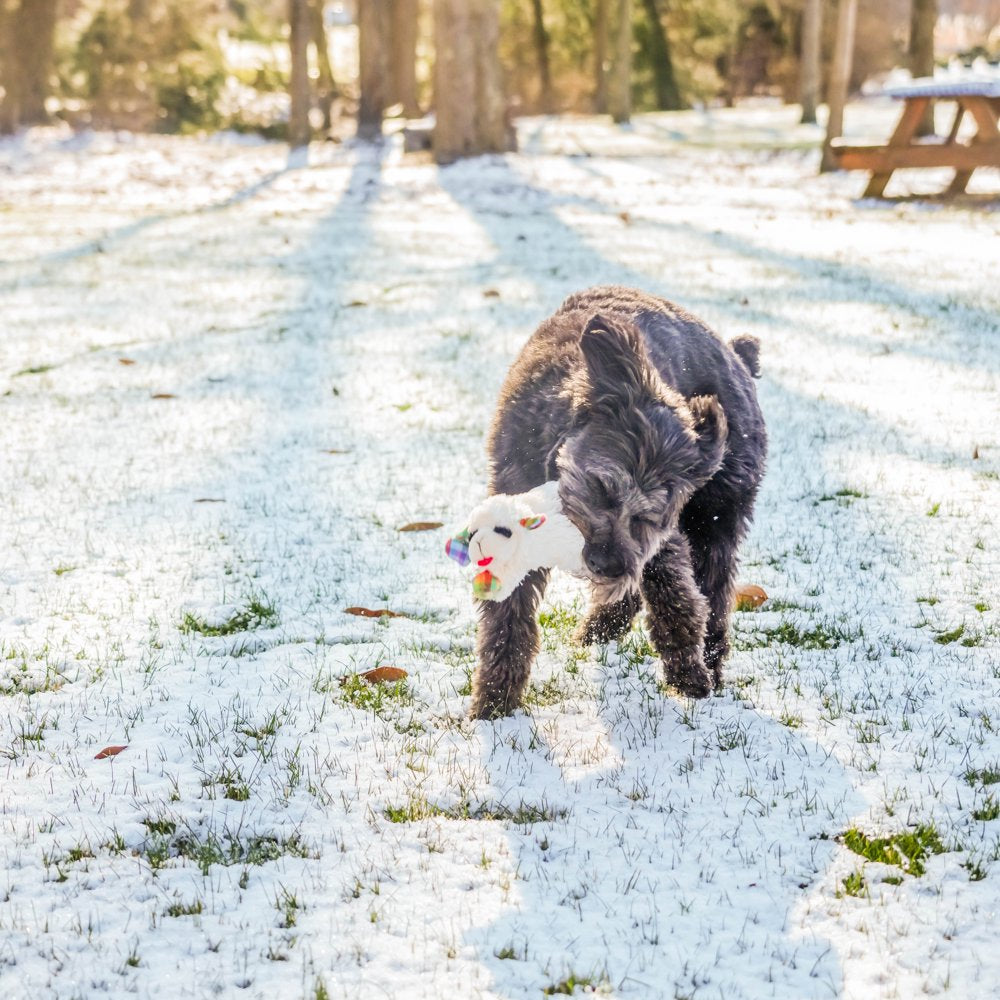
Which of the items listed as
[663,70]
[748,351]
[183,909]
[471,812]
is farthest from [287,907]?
[663,70]

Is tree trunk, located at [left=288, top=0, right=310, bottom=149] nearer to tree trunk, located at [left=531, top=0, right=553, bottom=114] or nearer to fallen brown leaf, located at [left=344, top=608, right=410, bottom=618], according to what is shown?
tree trunk, located at [left=531, top=0, right=553, bottom=114]

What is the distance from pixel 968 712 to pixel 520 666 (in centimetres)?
163

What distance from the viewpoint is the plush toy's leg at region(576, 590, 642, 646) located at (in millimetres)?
4934

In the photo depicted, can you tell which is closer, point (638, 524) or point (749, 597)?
point (638, 524)

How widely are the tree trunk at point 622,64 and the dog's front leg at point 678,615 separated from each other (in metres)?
31.8

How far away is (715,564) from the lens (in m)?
4.59

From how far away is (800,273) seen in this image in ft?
42.2

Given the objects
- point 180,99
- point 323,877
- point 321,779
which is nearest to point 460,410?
point 321,779

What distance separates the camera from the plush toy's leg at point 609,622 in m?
4.93

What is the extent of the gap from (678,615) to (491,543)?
0.88 m

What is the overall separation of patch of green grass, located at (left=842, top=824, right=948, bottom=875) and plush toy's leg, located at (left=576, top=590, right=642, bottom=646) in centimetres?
155

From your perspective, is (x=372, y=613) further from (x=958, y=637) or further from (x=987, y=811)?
(x=987, y=811)

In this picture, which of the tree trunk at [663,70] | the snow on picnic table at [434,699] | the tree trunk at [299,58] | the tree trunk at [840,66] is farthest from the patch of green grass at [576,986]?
the tree trunk at [663,70]

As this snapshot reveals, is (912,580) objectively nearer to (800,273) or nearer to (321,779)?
(321,779)
